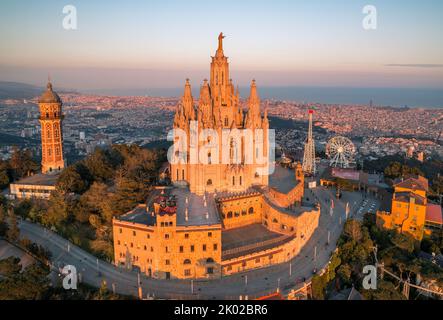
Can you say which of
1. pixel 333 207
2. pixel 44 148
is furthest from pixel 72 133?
pixel 333 207

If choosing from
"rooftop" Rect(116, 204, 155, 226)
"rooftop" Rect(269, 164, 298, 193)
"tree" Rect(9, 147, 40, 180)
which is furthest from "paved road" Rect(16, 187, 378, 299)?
"tree" Rect(9, 147, 40, 180)

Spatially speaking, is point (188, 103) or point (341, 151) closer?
point (188, 103)

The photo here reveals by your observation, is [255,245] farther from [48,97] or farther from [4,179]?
[4,179]

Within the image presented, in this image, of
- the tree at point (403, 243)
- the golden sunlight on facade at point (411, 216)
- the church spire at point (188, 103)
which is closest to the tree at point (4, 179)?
the church spire at point (188, 103)

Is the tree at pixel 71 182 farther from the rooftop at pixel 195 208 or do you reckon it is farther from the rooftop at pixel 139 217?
the rooftop at pixel 195 208

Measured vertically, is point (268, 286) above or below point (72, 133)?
below

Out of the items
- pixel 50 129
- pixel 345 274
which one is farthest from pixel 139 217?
pixel 50 129
